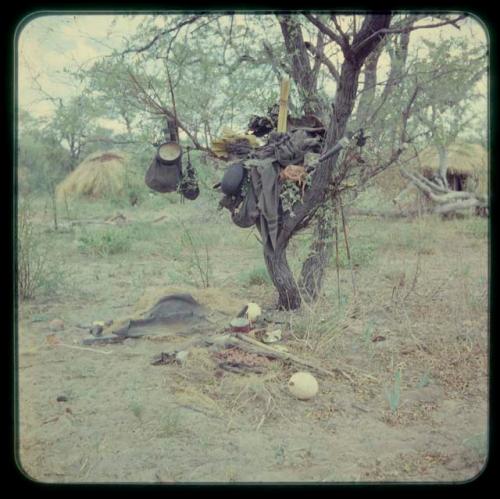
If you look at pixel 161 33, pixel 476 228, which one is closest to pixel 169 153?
pixel 161 33

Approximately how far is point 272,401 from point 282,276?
1.75 meters

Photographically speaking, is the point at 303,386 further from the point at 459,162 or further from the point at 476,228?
the point at 459,162

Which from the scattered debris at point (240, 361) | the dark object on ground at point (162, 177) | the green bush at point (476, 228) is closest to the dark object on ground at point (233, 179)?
the dark object on ground at point (162, 177)

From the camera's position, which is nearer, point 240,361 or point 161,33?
point 240,361

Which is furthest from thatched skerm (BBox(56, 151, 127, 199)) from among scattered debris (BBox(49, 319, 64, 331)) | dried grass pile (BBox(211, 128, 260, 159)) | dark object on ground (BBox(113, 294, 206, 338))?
dried grass pile (BBox(211, 128, 260, 159))

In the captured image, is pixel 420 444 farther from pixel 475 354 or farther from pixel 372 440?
pixel 475 354

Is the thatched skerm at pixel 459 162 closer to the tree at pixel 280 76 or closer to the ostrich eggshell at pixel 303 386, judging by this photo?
the tree at pixel 280 76

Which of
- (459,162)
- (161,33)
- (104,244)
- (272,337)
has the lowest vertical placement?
(272,337)

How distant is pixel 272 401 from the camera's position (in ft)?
11.7

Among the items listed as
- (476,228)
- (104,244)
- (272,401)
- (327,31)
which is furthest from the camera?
(476,228)

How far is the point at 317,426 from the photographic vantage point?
335cm

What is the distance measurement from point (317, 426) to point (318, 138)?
229 centimetres

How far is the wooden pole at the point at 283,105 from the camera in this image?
4.48m

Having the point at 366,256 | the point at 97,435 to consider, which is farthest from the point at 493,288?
the point at 366,256
